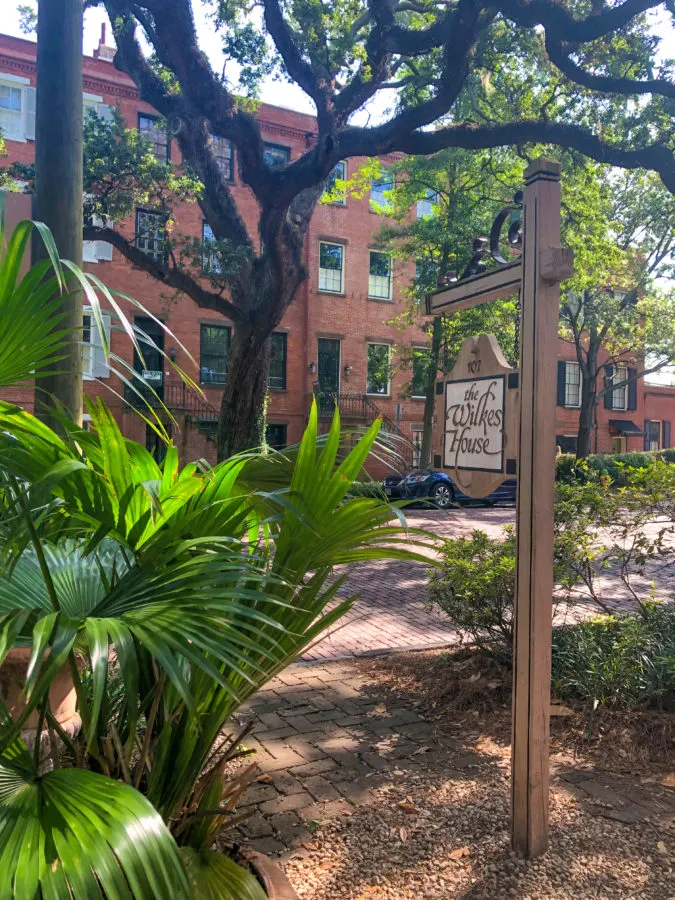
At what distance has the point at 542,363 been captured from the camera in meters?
2.73

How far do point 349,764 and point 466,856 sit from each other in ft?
3.03

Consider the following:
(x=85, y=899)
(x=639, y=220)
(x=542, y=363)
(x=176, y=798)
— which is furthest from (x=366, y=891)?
(x=639, y=220)

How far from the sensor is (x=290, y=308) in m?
25.3

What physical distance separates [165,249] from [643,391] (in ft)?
90.0

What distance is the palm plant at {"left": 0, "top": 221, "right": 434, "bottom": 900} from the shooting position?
52.5 inches

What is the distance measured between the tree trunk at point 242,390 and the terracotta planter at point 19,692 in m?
10.7

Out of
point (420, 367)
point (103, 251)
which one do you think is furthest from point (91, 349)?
point (420, 367)

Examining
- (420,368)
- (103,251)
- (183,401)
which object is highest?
(103,251)

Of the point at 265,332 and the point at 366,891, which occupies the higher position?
the point at 265,332

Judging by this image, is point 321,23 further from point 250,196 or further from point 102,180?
point 250,196

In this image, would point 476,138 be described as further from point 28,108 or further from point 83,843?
point 28,108

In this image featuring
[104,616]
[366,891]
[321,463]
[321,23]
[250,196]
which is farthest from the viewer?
[250,196]

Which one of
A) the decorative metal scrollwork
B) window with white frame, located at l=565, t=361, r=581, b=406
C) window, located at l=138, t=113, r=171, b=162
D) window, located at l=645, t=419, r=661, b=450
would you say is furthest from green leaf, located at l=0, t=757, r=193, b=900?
window, located at l=645, t=419, r=661, b=450

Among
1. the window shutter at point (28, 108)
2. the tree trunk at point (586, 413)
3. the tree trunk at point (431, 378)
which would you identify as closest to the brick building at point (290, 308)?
the window shutter at point (28, 108)
